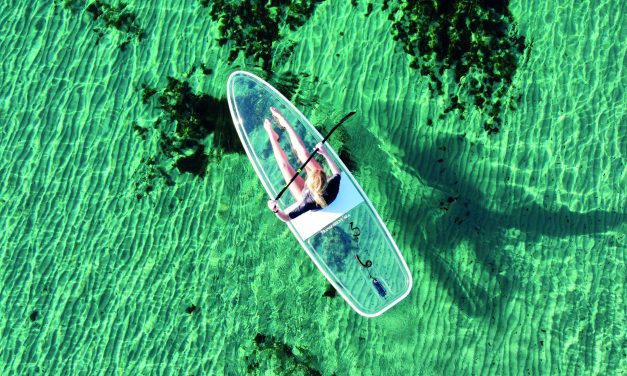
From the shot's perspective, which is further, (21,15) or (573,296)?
(21,15)

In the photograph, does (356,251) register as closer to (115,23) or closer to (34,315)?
(34,315)

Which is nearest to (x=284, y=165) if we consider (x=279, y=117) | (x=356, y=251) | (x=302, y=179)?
(x=302, y=179)

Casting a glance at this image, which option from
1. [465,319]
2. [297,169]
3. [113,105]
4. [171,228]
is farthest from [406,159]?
[113,105]

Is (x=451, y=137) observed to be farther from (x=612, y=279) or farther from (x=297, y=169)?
(x=612, y=279)

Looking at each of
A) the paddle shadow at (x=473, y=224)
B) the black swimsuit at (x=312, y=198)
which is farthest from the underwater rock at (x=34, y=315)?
the paddle shadow at (x=473, y=224)

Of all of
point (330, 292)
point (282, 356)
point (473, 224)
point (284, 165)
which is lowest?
point (282, 356)
